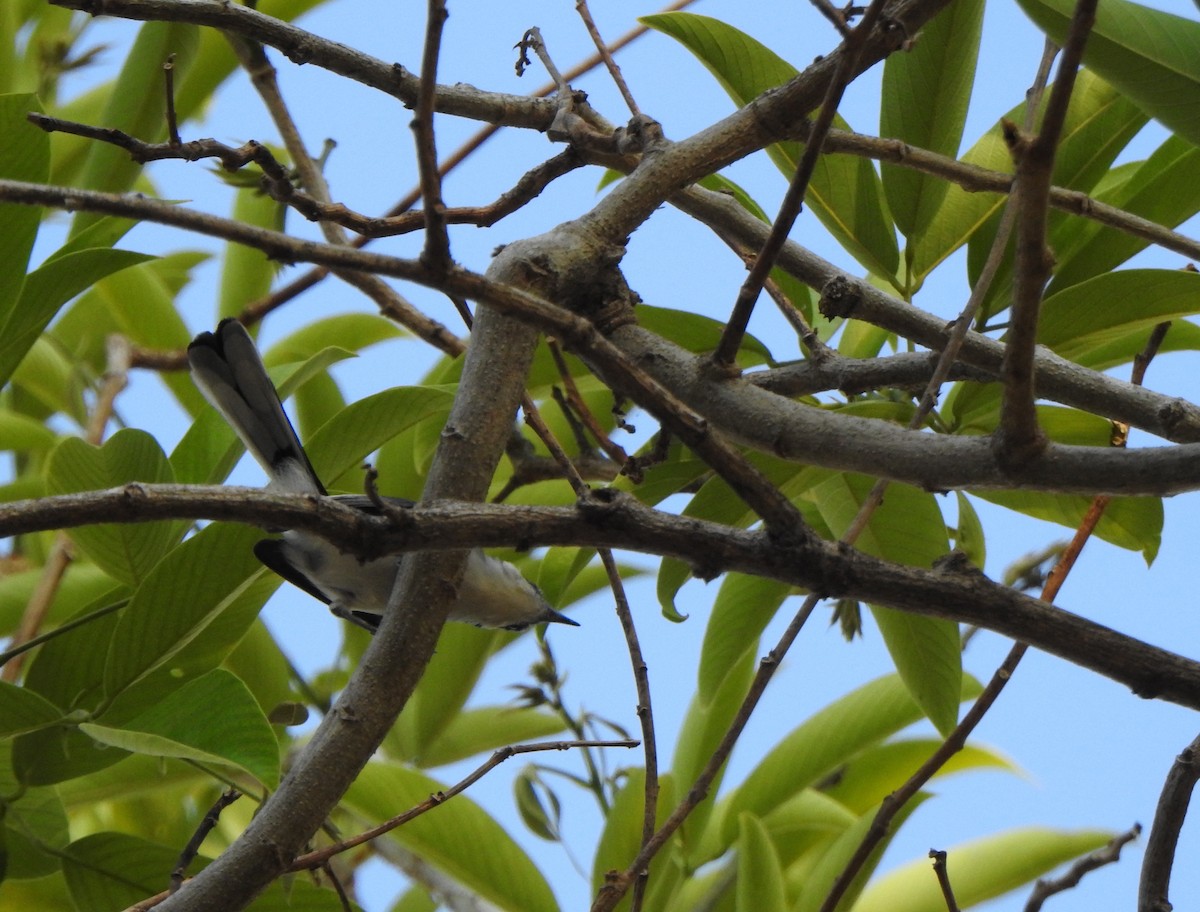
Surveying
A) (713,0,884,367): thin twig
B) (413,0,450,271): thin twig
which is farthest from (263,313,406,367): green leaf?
(413,0,450,271): thin twig

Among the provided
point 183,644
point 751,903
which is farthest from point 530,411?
point 751,903

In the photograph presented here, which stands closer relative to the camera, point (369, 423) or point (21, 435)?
point (369, 423)

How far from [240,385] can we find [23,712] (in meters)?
0.60

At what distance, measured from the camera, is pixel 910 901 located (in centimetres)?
184

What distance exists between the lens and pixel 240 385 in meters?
1.68

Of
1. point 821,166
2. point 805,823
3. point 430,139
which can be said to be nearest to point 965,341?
point 821,166

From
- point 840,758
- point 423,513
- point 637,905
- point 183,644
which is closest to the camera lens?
point 423,513

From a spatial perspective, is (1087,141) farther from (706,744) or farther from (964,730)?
(706,744)

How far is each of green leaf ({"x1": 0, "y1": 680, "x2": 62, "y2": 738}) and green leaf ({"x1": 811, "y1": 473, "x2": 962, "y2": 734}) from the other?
0.92 meters

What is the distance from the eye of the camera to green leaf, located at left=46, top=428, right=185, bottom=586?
4.65 ft

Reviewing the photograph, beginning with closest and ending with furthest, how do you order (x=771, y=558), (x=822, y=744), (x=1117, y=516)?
(x=771, y=558)
(x=1117, y=516)
(x=822, y=744)

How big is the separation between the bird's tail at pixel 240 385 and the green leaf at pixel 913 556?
0.72 meters

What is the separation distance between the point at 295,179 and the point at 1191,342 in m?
1.38

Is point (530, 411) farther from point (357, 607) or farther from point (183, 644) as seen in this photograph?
point (357, 607)
